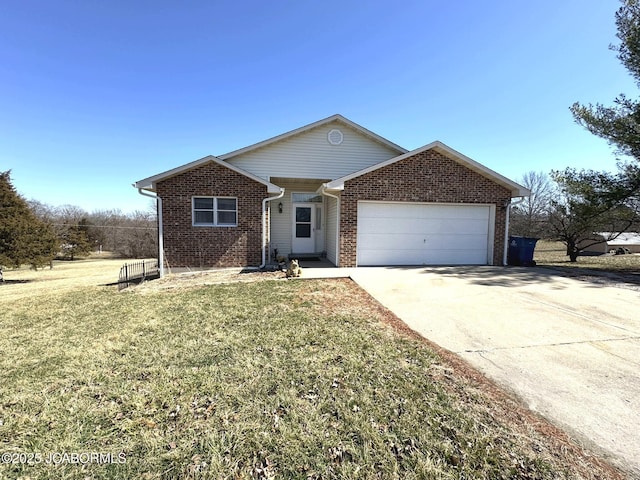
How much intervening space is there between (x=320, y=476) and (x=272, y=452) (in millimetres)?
399

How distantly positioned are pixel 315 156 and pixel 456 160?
5369 mm

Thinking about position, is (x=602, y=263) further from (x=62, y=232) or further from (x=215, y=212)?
(x=62, y=232)

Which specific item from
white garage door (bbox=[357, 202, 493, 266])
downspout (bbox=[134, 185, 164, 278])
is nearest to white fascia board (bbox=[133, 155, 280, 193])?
downspout (bbox=[134, 185, 164, 278])

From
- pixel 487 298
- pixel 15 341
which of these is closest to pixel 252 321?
pixel 15 341

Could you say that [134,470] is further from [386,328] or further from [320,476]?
Result: [386,328]

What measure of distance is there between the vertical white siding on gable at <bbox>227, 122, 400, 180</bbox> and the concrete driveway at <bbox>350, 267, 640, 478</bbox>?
232 inches

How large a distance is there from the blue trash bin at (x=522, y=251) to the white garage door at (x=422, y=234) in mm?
1332

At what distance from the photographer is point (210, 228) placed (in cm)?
1003

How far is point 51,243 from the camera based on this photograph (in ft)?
56.2

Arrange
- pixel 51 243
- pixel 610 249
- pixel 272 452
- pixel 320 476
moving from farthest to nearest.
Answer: pixel 610 249 → pixel 51 243 → pixel 272 452 → pixel 320 476

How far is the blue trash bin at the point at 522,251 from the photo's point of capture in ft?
37.1

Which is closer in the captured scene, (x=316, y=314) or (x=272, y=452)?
(x=272, y=452)

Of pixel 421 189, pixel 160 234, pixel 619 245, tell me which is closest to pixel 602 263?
pixel 421 189

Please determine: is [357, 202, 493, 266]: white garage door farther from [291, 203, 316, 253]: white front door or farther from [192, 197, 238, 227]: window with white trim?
[192, 197, 238, 227]: window with white trim
